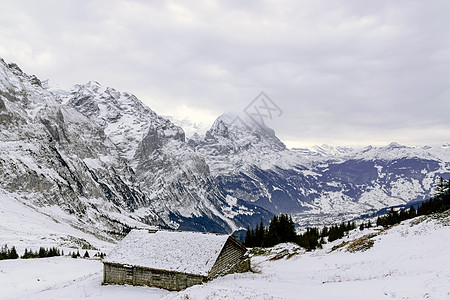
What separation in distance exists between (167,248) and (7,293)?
15.8 meters

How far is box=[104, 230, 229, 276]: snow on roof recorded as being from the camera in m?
27.3

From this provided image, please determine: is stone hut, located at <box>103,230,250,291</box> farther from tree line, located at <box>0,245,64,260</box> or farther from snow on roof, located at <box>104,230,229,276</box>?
tree line, located at <box>0,245,64,260</box>

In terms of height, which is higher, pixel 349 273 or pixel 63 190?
pixel 63 190

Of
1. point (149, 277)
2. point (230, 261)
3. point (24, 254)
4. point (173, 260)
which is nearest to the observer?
point (173, 260)

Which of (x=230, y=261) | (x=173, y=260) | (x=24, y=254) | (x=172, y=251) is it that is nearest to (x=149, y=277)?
(x=173, y=260)

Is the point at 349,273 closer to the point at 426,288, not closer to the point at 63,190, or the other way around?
the point at 426,288

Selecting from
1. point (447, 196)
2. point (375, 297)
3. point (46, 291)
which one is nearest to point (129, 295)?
point (46, 291)

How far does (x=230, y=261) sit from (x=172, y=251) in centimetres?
600

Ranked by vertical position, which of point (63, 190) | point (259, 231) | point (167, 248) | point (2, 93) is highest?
point (2, 93)

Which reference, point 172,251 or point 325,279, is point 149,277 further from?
point 325,279

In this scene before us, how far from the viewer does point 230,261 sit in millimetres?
30719

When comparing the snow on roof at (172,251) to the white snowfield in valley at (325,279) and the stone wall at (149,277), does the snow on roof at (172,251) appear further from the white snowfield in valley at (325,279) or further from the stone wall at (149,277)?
the white snowfield in valley at (325,279)

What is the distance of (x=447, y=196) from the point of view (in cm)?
6862

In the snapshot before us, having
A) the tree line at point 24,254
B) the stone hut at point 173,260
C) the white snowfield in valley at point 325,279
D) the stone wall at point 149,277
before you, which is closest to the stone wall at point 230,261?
the stone hut at point 173,260
